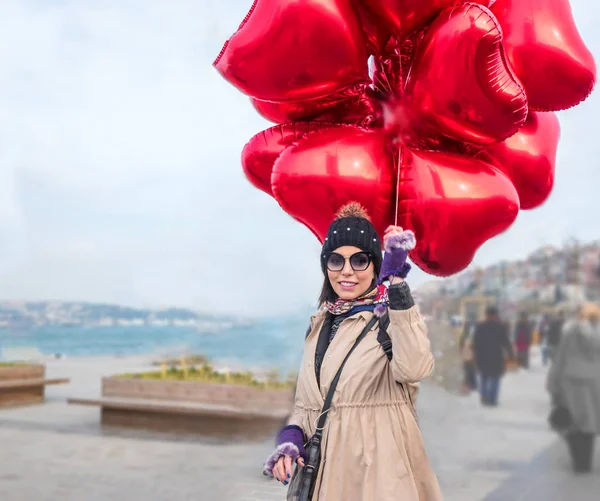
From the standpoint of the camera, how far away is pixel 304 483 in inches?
49.4

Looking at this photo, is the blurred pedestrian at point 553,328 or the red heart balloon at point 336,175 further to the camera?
the blurred pedestrian at point 553,328

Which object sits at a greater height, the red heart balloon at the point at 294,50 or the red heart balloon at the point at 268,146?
the red heart balloon at the point at 294,50

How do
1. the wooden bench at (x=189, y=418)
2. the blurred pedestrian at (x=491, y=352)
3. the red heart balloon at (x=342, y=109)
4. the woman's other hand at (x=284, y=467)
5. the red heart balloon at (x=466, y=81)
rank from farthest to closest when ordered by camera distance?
the blurred pedestrian at (x=491, y=352) < the wooden bench at (x=189, y=418) < the red heart balloon at (x=342, y=109) < the red heart balloon at (x=466, y=81) < the woman's other hand at (x=284, y=467)

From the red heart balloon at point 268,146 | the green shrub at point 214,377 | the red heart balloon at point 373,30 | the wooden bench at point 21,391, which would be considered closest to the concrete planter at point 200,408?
the green shrub at point 214,377

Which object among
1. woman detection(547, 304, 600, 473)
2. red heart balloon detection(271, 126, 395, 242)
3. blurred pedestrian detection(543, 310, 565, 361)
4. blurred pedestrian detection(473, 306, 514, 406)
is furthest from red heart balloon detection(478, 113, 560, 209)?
blurred pedestrian detection(473, 306, 514, 406)

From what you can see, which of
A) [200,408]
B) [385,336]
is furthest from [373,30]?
[200,408]

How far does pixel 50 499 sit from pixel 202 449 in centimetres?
148

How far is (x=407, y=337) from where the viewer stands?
1155 millimetres

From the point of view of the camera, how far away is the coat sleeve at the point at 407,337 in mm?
1156

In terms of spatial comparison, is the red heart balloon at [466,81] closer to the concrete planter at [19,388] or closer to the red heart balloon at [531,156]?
the red heart balloon at [531,156]

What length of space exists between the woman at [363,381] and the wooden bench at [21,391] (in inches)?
260

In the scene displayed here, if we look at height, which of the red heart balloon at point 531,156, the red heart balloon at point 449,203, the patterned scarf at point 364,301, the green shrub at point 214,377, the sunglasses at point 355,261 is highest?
the red heart balloon at point 531,156

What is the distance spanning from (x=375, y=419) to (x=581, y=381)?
3.34 metres

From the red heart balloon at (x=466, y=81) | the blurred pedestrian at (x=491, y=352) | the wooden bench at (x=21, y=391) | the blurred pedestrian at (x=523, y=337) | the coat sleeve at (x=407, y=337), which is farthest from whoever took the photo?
the wooden bench at (x=21, y=391)
